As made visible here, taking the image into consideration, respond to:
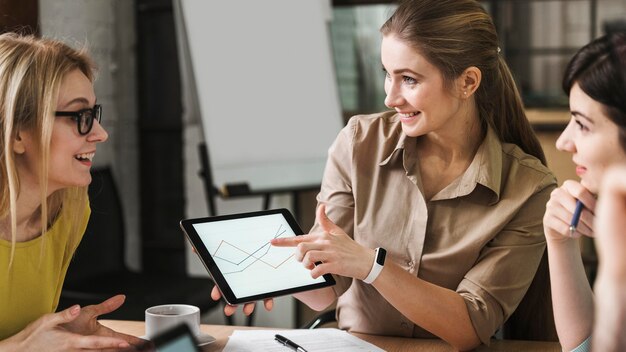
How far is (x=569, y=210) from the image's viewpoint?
4.26 feet

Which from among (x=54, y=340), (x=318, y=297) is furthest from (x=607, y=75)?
(x=54, y=340)

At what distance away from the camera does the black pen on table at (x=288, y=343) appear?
4.48 ft

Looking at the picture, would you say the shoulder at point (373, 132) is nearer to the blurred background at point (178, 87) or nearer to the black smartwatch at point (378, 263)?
the black smartwatch at point (378, 263)

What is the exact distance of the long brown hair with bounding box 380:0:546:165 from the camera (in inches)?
63.6

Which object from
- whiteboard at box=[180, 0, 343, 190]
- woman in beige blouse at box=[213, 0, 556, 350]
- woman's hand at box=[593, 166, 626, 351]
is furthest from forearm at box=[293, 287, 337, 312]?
whiteboard at box=[180, 0, 343, 190]

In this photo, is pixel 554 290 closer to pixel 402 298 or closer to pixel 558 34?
pixel 402 298

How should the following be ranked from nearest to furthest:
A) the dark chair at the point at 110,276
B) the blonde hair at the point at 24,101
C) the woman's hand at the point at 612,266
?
the woman's hand at the point at 612,266 → the blonde hair at the point at 24,101 → the dark chair at the point at 110,276

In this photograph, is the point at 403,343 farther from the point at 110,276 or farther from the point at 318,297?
the point at 110,276

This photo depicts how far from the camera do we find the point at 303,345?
1.40 metres

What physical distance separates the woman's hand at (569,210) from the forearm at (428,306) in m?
0.28

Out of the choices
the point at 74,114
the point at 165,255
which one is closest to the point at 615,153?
the point at 74,114

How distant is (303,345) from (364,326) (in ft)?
1.03

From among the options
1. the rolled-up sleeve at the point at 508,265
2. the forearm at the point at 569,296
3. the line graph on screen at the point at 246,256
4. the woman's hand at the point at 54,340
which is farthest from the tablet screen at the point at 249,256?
the forearm at the point at 569,296

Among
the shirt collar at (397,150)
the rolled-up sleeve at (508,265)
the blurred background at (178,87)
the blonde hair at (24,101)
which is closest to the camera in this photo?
the blonde hair at (24,101)
